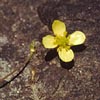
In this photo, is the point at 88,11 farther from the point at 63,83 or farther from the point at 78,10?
the point at 63,83

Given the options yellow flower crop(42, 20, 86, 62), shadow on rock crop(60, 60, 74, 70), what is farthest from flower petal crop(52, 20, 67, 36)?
shadow on rock crop(60, 60, 74, 70)

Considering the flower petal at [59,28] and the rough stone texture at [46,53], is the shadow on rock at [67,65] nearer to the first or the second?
the rough stone texture at [46,53]

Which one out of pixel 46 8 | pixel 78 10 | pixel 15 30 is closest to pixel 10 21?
pixel 15 30

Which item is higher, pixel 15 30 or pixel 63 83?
pixel 15 30

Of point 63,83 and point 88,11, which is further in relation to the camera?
point 88,11
